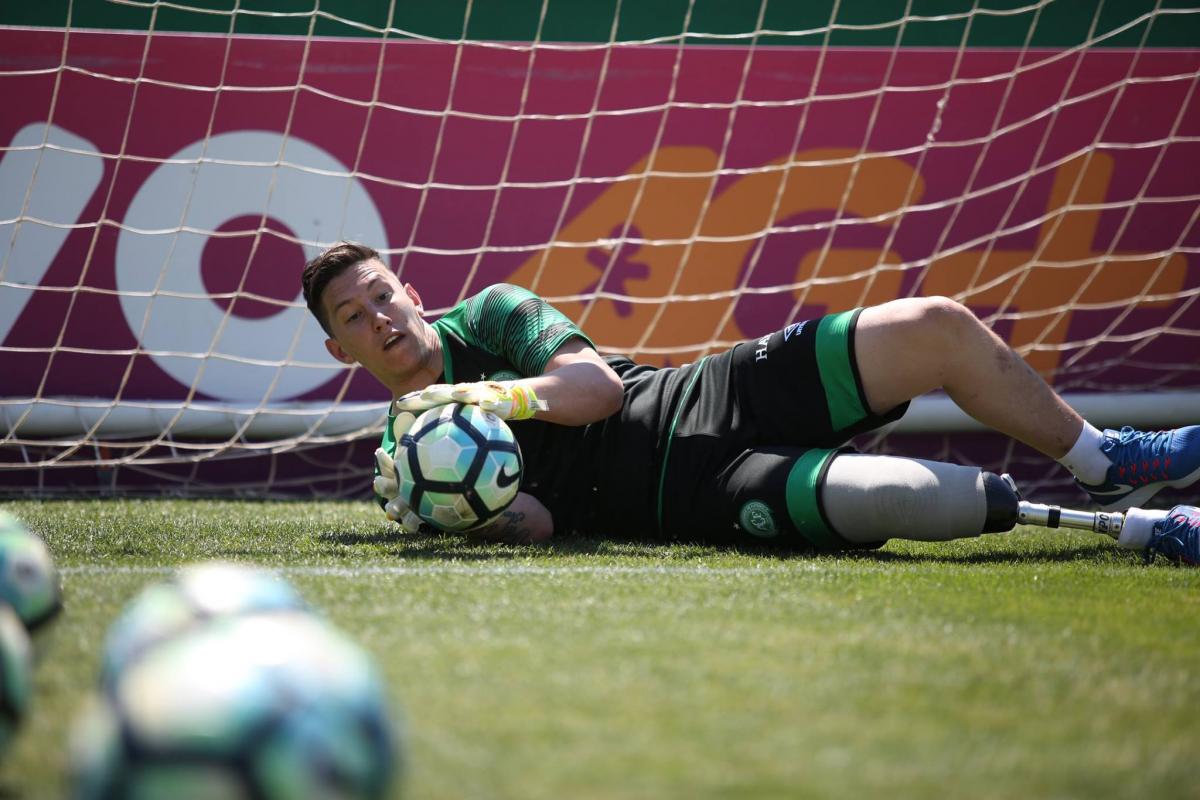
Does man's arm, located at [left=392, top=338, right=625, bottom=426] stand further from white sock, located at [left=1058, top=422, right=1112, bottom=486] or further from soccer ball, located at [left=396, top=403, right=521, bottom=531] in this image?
white sock, located at [left=1058, top=422, right=1112, bottom=486]

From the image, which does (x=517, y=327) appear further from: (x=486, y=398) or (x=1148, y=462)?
(x=1148, y=462)

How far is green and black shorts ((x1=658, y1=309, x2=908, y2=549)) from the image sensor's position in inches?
128

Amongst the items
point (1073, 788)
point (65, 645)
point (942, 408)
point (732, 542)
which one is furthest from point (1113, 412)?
point (65, 645)

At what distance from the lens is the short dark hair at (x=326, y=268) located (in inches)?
138

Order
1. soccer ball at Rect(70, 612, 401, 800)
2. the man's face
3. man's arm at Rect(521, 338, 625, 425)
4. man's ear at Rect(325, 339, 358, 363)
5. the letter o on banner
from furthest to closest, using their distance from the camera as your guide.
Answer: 1. the letter o on banner
2. man's ear at Rect(325, 339, 358, 363)
3. the man's face
4. man's arm at Rect(521, 338, 625, 425)
5. soccer ball at Rect(70, 612, 401, 800)

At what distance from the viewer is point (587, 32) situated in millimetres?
5734

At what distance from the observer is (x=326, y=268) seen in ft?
11.5

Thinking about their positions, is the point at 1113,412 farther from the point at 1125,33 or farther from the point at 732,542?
the point at 732,542

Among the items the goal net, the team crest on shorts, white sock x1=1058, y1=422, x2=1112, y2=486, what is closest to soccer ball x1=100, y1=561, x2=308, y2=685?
the team crest on shorts

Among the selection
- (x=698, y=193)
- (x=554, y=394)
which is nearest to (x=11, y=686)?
(x=554, y=394)

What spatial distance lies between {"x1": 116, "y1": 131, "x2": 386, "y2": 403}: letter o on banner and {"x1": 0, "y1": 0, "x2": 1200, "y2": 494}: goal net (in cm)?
1

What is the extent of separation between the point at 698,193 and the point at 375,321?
7.60ft

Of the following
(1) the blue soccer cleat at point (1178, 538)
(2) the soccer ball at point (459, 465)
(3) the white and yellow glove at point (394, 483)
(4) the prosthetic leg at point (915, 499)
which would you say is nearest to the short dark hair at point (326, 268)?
(3) the white and yellow glove at point (394, 483)

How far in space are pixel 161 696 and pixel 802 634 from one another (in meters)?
1.34
